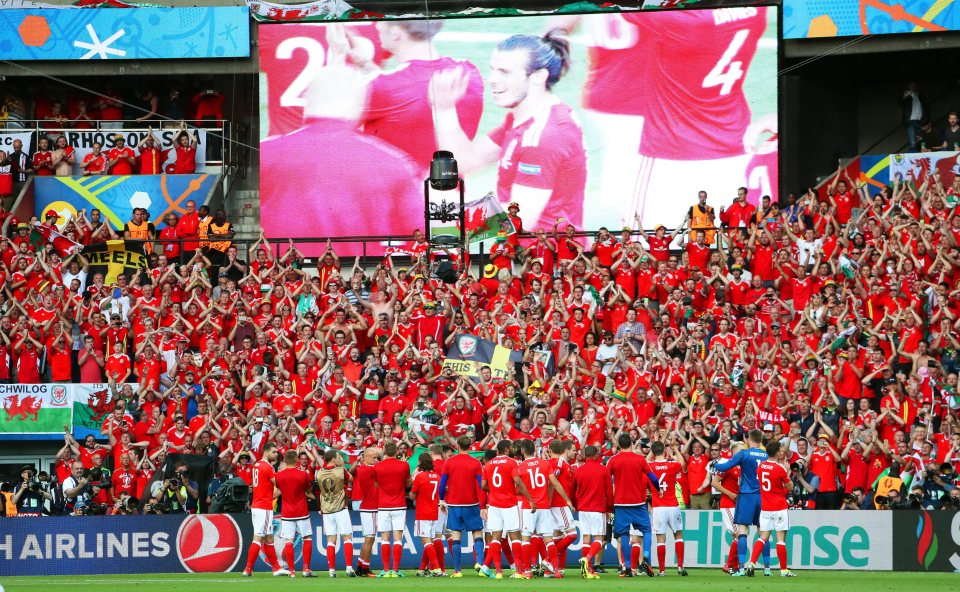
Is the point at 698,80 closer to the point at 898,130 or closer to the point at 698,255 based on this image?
the point at 698,255

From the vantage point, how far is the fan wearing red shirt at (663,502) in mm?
19250

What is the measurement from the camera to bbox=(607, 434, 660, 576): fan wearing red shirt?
1894 cm

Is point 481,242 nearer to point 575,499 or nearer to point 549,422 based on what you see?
point 549,422

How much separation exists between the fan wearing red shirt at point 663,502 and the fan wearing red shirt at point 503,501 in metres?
1.81

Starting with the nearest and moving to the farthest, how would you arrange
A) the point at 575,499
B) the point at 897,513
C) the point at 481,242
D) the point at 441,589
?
1. the point at 441,589
2. the point at 575,499
3. the point at 897,513
4. the point at 481,242

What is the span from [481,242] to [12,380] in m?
9.06

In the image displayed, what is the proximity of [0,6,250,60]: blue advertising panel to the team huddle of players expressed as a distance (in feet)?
48.0

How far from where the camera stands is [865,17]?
30.6 metres

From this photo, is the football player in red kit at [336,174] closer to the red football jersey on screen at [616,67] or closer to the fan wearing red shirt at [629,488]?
the red football jersey on screen at [616,67]

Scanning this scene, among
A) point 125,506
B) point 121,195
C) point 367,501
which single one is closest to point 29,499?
point 125,506

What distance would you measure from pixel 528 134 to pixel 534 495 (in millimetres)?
14030

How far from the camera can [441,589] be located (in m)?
17.1

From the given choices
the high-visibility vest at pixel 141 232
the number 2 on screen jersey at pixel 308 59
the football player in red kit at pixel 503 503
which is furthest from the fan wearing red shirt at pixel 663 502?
the number 2 on screen jersey at pixel 308 59

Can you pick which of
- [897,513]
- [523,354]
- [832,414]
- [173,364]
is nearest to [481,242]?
[523,354]
